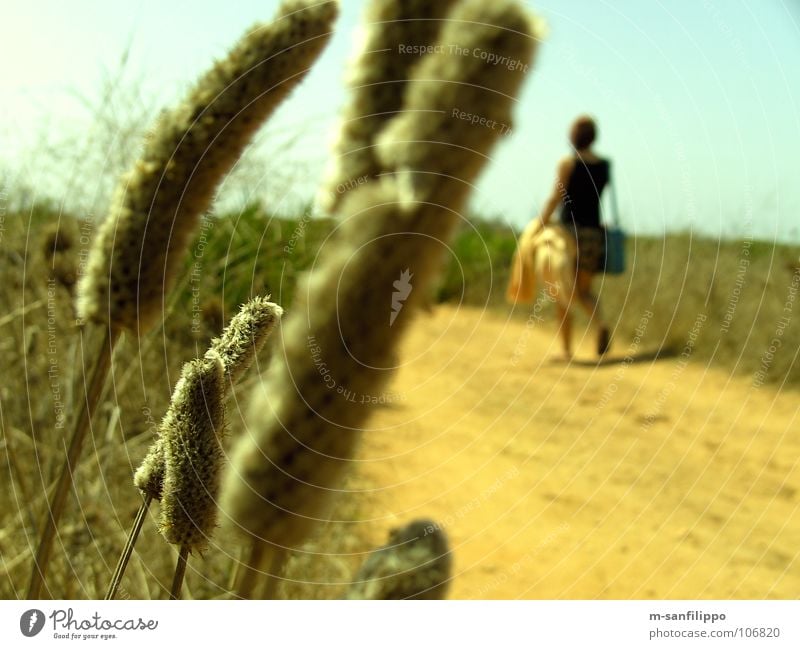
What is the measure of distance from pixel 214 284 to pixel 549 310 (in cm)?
97

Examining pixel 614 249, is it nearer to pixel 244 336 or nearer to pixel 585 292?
pixel 585 292

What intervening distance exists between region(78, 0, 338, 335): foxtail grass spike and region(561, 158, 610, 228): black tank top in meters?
0.61

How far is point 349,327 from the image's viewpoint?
1.10 ft

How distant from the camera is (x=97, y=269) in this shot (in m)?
0.74

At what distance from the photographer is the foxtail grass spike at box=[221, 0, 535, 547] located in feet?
1.10

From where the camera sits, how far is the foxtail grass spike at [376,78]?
2.24ft

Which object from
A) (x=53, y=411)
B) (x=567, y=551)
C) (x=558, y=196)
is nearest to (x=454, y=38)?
(x=558, y=196)

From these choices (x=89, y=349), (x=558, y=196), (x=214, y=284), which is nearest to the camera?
(x=558, y=196)

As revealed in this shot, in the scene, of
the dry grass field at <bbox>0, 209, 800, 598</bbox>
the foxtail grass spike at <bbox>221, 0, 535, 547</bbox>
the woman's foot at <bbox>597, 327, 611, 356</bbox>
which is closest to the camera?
the foxtail grass spike at <bbox>221, 0, 535, 547</bbox>

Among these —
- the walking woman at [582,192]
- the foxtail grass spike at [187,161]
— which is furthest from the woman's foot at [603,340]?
the foxtail grass spike at [187,161]

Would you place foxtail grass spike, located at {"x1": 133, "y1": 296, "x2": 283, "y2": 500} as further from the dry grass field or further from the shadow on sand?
the shadow on sand

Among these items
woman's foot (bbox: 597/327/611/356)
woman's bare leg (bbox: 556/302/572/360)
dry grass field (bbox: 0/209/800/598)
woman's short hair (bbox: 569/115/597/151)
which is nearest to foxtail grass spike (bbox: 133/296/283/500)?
dry grass field (bbox: 0/209/800/598)

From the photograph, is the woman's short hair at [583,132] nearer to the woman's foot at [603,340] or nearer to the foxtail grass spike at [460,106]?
the foxtail grass spike at [460,106]
